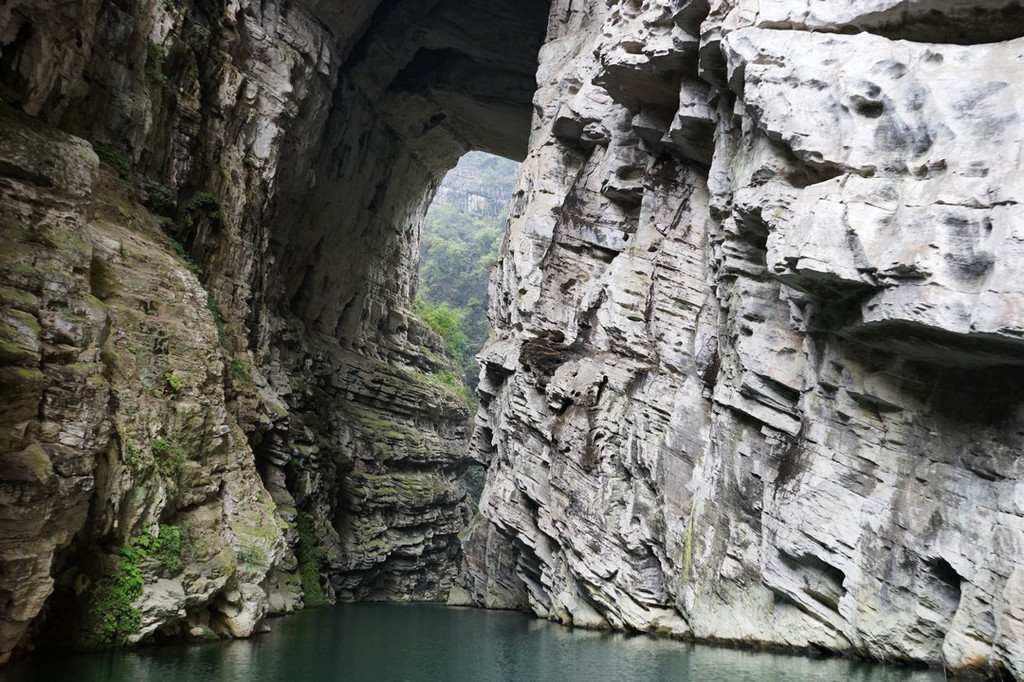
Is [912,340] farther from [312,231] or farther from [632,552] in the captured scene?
[312,231]

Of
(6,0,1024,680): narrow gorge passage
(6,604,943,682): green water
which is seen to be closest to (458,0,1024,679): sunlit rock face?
(6,0,1024,680): narrow gorge passage

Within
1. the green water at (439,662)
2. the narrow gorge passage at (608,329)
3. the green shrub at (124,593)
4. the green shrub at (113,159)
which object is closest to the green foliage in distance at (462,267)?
the narrow gorge passage at (608,329)

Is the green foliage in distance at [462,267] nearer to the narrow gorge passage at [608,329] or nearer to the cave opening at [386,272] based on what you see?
the cave opening at [386,272]

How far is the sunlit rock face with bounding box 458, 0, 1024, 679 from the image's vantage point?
32.1 feet

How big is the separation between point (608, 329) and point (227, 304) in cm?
1193

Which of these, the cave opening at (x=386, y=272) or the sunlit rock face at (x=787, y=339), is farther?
the cave opening at (x=386, y=272)

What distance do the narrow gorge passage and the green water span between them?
2.13 feet

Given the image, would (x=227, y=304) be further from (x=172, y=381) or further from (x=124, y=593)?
(x=124, y=593)

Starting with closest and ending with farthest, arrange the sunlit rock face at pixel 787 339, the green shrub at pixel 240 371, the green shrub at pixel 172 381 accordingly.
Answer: the sunlit rock face at pixel 787 339 → the green shrub at pixel 172 381 → the green shrub at pixel 240 371

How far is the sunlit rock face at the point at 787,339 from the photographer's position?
32.1 feet

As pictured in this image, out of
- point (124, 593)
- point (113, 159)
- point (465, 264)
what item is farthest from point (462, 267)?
point (124, 593)

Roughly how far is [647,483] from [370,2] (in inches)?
870

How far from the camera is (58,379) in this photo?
37.5 ft

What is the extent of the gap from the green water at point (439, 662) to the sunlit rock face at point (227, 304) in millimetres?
1004
